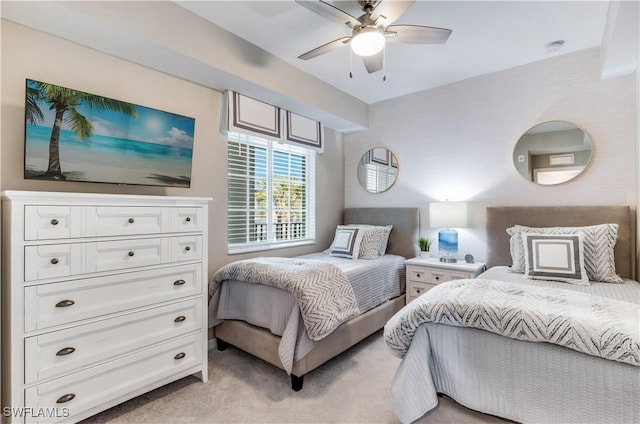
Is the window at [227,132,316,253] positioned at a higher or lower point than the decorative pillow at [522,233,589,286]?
higher

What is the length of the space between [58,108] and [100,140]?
274mm

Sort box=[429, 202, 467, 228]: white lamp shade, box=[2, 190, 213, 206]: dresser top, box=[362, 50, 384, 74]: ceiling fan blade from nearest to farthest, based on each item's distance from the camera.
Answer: box=[2, 190, 213, 206]: dresser top → box=[362, 50, 384, 74]: ceiling fan blade → box=[429, 202, 467, 228]: white lamp shade

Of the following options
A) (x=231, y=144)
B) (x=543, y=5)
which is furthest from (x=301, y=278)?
(x=543, y=5)

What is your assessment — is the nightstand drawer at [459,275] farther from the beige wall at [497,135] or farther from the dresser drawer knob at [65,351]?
the dresser drawer knob at [65,351]

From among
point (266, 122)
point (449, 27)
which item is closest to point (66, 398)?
point (266, 122)

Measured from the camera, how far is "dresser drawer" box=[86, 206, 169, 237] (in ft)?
5.76

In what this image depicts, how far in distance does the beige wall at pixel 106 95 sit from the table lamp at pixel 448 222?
1730 mm

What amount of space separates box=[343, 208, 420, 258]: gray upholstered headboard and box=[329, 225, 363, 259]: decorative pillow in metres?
0.47

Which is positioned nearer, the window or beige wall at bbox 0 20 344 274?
beige wall at bbox 0 20 344 274

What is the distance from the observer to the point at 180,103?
8.77 ft

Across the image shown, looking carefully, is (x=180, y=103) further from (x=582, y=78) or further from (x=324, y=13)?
(x=582, y=78)

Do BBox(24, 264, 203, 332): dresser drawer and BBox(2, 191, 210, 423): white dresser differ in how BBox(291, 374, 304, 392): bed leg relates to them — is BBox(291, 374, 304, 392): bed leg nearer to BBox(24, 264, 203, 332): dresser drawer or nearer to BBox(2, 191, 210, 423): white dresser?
BBox(2, 191, 210, 423): white dresser

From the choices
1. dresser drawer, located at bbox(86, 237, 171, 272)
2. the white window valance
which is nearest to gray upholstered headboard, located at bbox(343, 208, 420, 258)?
the white window valance

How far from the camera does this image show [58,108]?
188 centimetres
